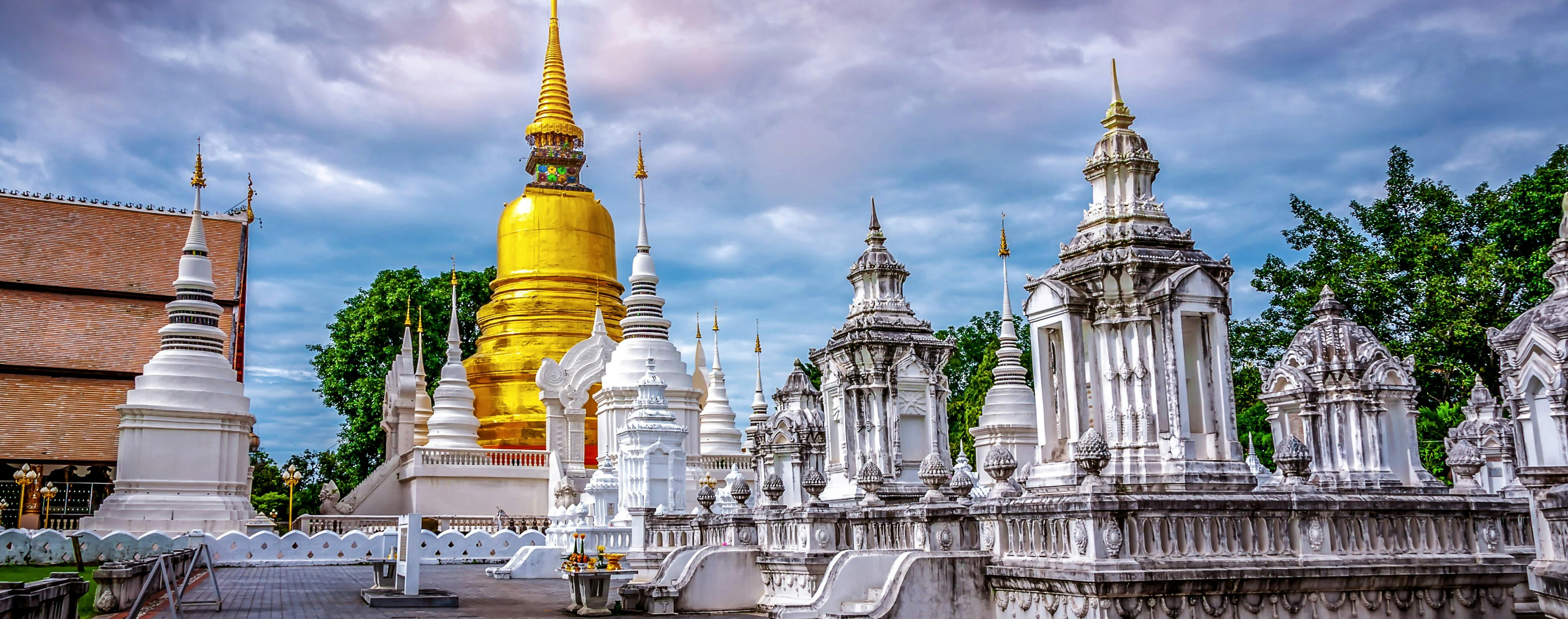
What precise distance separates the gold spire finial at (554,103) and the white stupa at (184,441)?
686 inches

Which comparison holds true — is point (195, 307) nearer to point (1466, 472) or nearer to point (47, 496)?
point (47, 496)

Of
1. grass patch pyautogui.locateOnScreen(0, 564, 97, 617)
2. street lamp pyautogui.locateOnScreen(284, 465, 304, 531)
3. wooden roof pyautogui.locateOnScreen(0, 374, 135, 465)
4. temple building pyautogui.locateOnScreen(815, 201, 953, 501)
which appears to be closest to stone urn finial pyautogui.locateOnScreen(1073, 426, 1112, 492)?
grass patch pyautogui.locateOnScreen(0, 564, 97, 617)

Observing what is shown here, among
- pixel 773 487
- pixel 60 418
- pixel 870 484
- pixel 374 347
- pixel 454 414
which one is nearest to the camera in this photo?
pixel 870 484

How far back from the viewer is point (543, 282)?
43188mm

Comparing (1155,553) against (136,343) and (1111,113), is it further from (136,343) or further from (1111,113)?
(136,343)

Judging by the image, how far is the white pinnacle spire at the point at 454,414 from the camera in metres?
36.8

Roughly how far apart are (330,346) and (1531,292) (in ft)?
139

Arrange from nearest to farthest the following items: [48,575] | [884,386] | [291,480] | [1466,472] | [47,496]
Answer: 1. [1466,472]
2. [48,575]
3. [884,386]
4. [47,496]
5. [291,480]

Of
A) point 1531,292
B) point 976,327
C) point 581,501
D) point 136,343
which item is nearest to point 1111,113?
point 581,501

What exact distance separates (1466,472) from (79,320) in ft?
101

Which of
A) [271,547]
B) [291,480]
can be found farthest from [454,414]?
[271,547]

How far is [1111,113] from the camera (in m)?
16.4

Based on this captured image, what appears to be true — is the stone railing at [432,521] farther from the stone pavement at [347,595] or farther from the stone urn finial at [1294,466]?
the stone urn finial at [1294,466]

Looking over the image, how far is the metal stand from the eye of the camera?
460 inches
